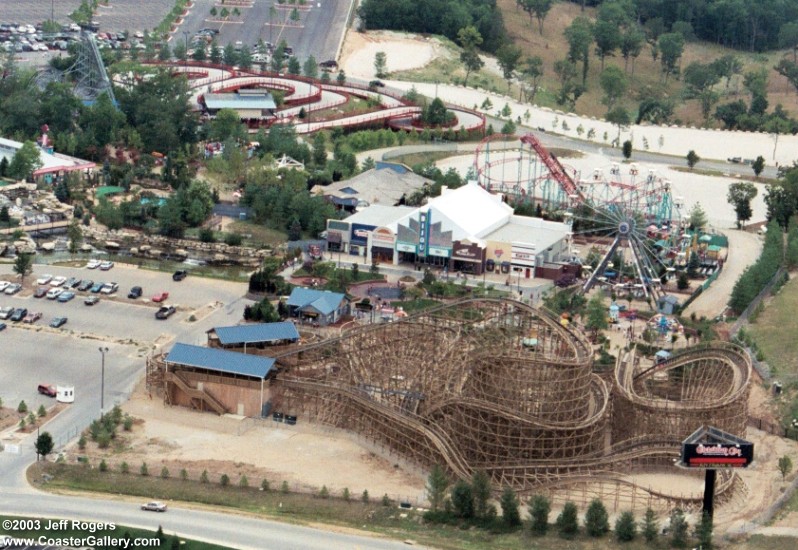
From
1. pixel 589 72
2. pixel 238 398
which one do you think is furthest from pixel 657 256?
pixel 589 72

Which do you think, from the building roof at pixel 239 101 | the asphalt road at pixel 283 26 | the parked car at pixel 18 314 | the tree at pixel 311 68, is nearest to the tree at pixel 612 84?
the asphalt road at pixel 283 26

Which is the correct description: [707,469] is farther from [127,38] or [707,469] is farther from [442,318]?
[127,38]

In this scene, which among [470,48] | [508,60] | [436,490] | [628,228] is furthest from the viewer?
[470,48]

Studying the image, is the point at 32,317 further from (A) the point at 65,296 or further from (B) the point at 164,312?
(B) the point at 164,312

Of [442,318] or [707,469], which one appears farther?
[442,318]

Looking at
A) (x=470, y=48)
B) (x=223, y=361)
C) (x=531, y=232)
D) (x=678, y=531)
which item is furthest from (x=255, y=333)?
(x=470, y=48)

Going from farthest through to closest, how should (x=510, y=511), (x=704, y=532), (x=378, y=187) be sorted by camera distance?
(x=378, y=187) → (x=510, y=511) → (x=704, y=532)

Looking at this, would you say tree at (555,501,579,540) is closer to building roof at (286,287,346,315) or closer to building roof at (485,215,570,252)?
building roof at (286,287,346,315)
